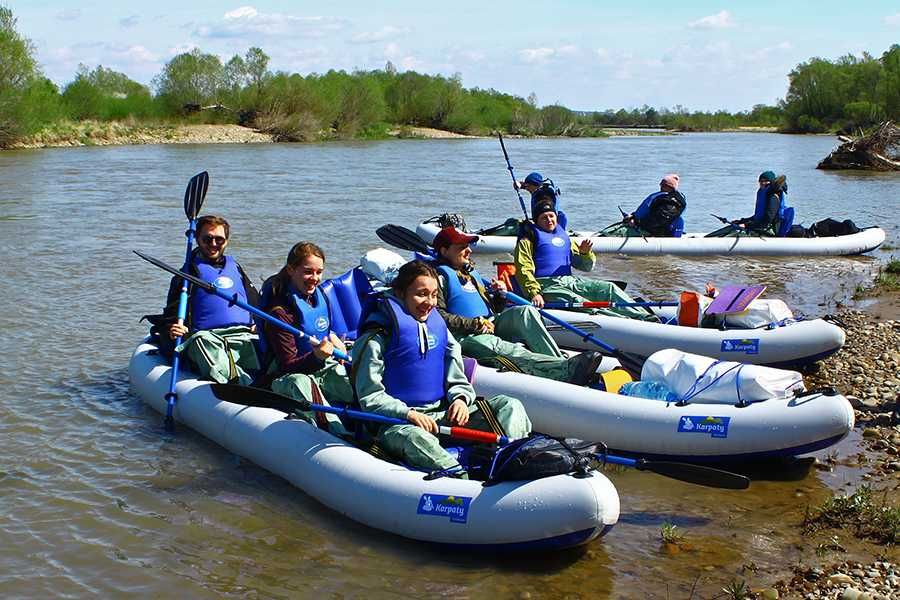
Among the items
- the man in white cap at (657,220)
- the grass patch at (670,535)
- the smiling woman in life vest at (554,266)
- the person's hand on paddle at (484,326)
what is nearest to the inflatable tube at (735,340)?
the smiling woman in life vest at (554,266)

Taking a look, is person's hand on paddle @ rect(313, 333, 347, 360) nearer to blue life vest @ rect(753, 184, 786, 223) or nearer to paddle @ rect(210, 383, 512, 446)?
paddle @ rect(210, 383, 512, 446)

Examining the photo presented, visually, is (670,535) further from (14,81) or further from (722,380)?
(14,81)

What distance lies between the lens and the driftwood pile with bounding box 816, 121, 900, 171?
2630 cm

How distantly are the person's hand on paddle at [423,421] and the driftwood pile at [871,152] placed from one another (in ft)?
81.1

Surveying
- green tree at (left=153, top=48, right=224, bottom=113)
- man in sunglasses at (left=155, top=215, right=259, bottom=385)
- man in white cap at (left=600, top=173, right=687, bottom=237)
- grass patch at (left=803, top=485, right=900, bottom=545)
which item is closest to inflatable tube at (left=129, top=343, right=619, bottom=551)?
man in sunglasses at (left=155, top=215, right=259, bottom=385)

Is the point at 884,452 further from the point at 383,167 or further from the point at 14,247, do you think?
the point at 383,167

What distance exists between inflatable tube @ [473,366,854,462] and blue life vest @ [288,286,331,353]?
1.19 metres

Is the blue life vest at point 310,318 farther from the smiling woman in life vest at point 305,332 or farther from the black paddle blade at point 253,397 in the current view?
the black paddle blade at point 253,397

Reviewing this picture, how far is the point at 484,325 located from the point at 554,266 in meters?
1.73

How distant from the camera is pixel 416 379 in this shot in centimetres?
475

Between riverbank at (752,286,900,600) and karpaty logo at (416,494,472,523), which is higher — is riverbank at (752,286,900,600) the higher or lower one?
the lower one

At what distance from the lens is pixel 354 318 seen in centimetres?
641

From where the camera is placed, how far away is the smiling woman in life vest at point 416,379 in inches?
181

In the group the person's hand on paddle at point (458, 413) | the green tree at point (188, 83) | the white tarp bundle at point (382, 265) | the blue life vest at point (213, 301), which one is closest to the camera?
the person's hand on paddle at point (458, 413)
